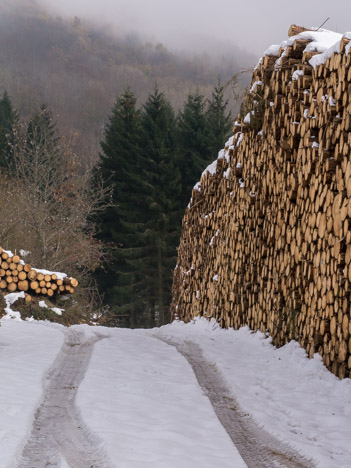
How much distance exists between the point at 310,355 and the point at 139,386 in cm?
215

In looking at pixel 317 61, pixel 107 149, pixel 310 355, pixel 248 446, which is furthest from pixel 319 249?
pixel 107 149

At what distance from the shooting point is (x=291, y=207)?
7578 millimetres

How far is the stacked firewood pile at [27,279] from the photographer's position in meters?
13.9

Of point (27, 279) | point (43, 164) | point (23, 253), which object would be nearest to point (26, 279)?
point (27, 279)

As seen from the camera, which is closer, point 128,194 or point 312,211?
point 312,211

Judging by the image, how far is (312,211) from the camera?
672cm

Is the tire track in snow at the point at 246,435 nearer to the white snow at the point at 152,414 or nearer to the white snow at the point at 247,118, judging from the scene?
the white snow at the point at 152,414

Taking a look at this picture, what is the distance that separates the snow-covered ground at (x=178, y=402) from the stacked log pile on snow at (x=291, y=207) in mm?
483

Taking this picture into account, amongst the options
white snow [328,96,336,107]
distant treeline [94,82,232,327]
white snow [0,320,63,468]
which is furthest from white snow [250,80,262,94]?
distant treeline [94,82,232,327]

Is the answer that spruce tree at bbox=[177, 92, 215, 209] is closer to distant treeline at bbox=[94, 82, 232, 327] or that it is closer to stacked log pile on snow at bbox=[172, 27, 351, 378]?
distant treeline at bbox=[94, 82, 232, 327]

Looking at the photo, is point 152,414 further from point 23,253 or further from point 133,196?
point 133,196

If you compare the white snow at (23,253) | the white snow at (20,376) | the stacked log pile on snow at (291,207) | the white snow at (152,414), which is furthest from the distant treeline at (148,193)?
the white snow at (152,414)

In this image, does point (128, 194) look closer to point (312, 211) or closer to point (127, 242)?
point (127, 242)

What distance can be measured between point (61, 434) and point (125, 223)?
22.4 meters
